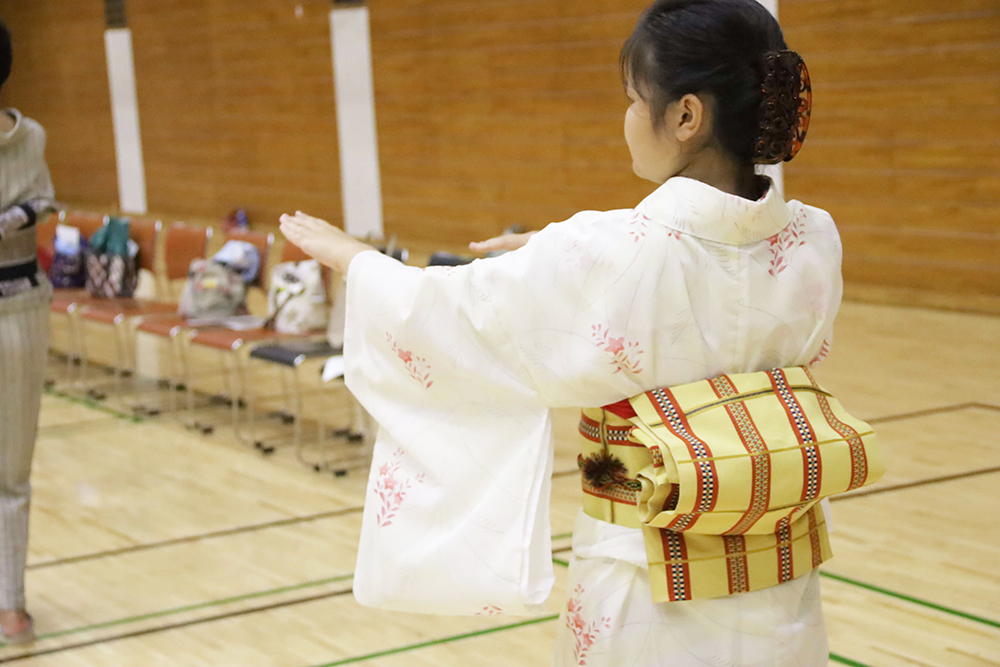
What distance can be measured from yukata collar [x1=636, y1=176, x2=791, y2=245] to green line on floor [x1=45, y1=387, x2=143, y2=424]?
197 inches

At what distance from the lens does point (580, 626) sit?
5.13 feet

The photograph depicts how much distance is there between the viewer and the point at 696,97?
1.39 meters

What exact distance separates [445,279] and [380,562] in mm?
379

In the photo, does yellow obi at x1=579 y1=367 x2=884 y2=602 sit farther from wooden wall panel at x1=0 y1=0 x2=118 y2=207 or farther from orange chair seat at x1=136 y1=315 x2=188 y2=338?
wooden wall panel at x1=0 y1=0 x2=118 y2=207

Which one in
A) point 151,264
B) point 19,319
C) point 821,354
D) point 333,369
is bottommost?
point 333,369

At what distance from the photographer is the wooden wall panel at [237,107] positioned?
11391 mm

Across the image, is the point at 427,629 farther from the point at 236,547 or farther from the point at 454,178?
the point at 454,178

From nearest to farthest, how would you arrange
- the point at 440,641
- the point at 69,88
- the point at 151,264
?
the point at 440,641
the point at 151,264
the point at 69,88

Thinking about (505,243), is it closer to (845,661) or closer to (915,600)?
(845,661)

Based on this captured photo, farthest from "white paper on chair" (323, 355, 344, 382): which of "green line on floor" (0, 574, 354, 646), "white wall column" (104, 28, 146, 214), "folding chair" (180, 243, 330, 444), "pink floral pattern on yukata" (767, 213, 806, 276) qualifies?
"white wall column" (104, 28, 146, 214)

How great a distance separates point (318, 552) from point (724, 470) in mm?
2783

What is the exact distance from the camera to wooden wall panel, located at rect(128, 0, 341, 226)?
1139 cm

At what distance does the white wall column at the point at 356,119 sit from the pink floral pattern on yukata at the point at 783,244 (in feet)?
Result: 30.7

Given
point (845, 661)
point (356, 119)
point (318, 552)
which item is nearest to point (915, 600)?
point (845, 661)
